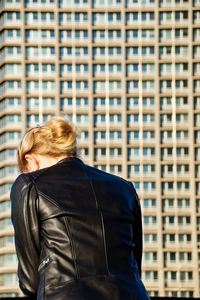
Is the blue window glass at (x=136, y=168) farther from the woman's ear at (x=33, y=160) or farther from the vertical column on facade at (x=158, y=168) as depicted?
the woman's ear at (x=33, y=160)

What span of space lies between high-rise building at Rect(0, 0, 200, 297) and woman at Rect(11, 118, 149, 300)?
88488mm

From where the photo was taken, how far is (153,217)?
90812 millimetres

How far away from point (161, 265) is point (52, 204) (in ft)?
296

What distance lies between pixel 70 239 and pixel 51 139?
42 cm

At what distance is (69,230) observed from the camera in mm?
1938

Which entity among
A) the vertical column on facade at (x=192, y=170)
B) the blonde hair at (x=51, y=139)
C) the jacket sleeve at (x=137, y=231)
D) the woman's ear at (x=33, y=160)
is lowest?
the vertical column on facade at (x=192, y=170)

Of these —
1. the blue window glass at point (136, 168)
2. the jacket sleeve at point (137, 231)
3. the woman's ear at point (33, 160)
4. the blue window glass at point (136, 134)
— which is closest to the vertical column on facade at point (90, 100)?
the blue window glass at point (136, 134)

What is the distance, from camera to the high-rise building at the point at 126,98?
90812 millimetres

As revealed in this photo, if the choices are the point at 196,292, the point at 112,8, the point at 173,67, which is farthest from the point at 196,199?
the point at 112,8

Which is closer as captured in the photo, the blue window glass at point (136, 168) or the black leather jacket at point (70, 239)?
the black leather jacket at point (70, 239)

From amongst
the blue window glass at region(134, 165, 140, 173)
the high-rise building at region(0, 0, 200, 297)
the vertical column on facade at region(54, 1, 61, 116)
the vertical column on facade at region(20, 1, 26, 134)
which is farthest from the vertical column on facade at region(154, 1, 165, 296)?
the vertical column on facade at region(20, 1, 26, 134)

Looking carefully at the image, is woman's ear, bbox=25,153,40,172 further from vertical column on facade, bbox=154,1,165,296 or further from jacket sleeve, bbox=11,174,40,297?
vertical column on facade, bbox=154,1,165,296

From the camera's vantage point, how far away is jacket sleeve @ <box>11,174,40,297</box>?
1.95 metres

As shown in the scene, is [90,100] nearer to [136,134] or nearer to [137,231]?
[136,134]
